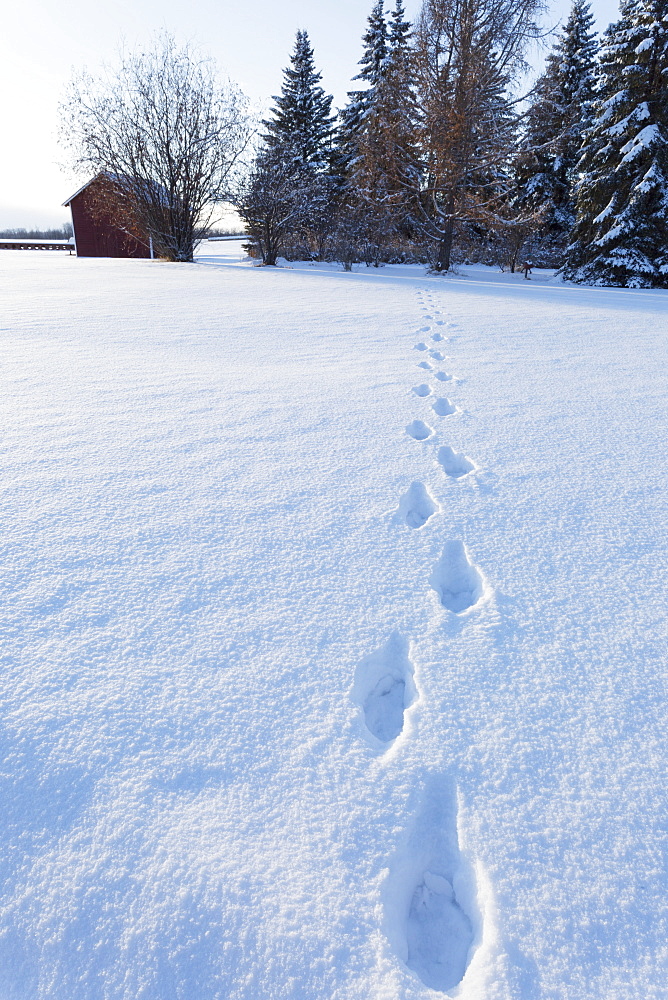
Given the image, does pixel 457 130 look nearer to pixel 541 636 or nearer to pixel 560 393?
pixel 560 393

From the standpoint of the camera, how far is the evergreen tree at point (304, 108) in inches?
781

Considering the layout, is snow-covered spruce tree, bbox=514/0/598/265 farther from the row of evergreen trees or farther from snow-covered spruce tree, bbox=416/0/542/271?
snow-covered spruce tree, bbox=416/0/542/271

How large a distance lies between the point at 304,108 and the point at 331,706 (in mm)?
24677

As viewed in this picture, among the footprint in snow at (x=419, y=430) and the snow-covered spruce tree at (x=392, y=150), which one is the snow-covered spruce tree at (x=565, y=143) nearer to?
the snow-covered spruce tree at (x=392, y=150)

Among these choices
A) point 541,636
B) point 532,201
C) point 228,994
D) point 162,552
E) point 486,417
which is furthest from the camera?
point 532,201

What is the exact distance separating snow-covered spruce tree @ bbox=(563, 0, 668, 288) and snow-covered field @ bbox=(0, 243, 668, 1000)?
36.7 feet

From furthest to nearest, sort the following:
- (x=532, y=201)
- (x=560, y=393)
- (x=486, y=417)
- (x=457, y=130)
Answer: (x=532, y=201), (x=457, y=130), (x=560, y=393), (x=486, y=417)

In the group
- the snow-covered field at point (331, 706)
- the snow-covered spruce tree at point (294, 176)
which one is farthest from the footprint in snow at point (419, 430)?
the snow-covered spruce tree at point (294, 176)

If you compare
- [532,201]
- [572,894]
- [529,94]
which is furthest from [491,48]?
[572,894]

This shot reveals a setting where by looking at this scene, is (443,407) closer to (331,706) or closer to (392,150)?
(331,706)

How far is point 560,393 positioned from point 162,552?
7.65 feet

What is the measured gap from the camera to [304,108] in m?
20.0

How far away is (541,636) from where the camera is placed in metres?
1.22

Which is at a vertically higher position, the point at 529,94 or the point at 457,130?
the point at 529,94
